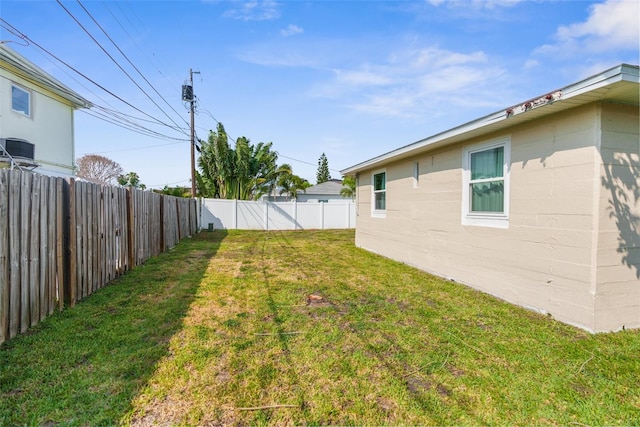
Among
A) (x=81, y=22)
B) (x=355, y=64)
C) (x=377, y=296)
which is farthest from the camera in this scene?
(x=355, y=64)

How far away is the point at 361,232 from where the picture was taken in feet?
37.0

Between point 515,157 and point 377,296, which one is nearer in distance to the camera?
point 515,157

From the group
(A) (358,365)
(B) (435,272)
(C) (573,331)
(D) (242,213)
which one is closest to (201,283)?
(A) (358,365)

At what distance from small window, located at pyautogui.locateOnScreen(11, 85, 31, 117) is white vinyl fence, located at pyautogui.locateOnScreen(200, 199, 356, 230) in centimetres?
858

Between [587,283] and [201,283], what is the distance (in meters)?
5.91

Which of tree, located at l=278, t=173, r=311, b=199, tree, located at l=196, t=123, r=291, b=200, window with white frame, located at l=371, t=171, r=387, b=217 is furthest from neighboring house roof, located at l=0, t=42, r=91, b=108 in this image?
tree, located at l=278, t=173, r=311, b=199

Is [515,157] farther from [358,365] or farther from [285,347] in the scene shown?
[285,347]

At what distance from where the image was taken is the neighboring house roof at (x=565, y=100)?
3186 mm

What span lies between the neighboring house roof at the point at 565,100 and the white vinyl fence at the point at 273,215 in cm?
1418

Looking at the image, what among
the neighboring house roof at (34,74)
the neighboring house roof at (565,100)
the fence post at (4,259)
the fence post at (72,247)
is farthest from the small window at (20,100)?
the neighboring house roof at (565,100)

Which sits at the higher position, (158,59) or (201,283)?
(158,59)

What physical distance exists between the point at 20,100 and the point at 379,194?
1172 centimetres

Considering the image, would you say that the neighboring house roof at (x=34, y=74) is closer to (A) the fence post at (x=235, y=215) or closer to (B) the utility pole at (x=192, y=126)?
(B) the utility pole at (x=192, y=126)

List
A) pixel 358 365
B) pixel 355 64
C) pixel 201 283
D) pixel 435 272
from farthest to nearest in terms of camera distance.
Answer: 1. pixel 355 64
2. pixel 435 272
3. pixel 201 283
4. pixel 358 365
